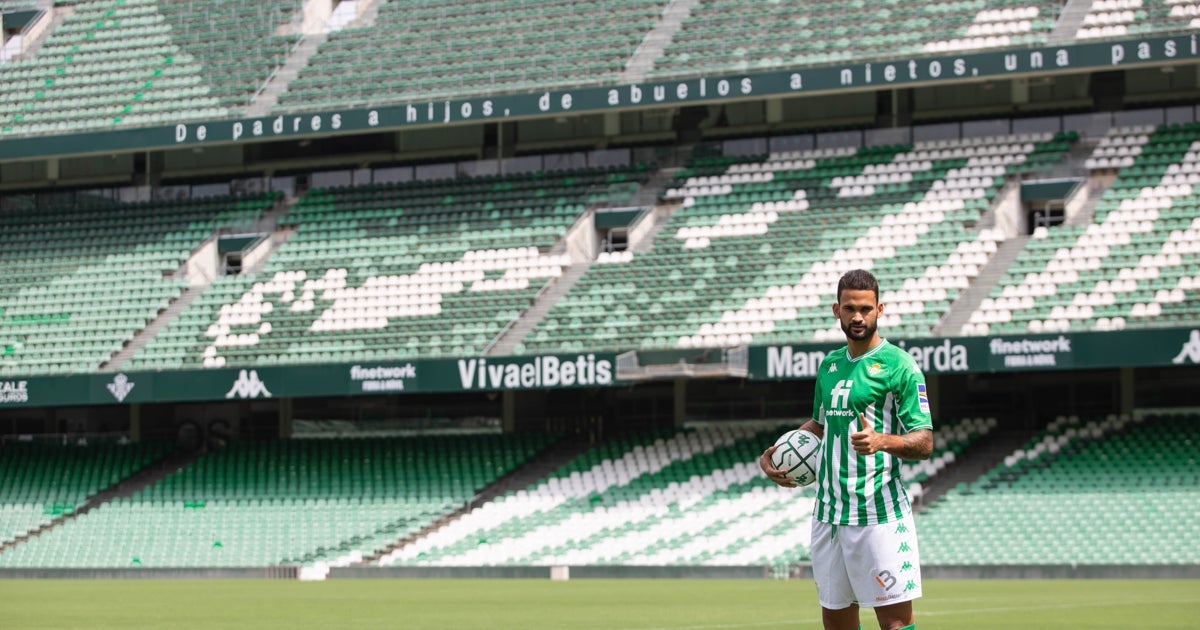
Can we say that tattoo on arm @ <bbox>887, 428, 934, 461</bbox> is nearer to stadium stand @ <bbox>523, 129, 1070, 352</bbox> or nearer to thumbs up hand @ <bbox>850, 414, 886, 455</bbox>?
thumbs up hand @ <bbox>850, 414, 886, 455</bbox>

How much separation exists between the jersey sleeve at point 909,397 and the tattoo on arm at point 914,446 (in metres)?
0.09

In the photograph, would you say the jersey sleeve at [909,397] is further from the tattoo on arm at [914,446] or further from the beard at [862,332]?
the beard at [862,332]

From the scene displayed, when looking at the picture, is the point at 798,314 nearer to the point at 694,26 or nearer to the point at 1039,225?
the point at 1039,225

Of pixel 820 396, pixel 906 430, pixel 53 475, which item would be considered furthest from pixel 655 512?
pixel 906 430

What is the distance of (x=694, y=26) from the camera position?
4291 cm

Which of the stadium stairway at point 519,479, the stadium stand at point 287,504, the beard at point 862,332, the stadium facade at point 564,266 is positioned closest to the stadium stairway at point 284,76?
the stadium facade at point 564,266

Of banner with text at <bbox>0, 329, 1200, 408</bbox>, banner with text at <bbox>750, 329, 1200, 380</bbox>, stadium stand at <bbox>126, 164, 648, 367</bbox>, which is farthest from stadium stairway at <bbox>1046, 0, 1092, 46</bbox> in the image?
stadium stand at <bbox>126, 164, 648, 367</bbox>

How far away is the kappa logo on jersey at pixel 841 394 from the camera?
325 inches

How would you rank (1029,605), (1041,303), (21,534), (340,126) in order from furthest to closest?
(340,126), (21,534), (1041,303), (1029,605)

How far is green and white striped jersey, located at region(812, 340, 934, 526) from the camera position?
26.8 ft

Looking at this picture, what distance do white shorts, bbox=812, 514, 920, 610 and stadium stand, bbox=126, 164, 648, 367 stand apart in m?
29.9

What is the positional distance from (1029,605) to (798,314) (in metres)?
17.0

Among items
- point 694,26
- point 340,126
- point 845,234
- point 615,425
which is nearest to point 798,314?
point 845,234

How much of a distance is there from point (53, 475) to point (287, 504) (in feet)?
25.2
